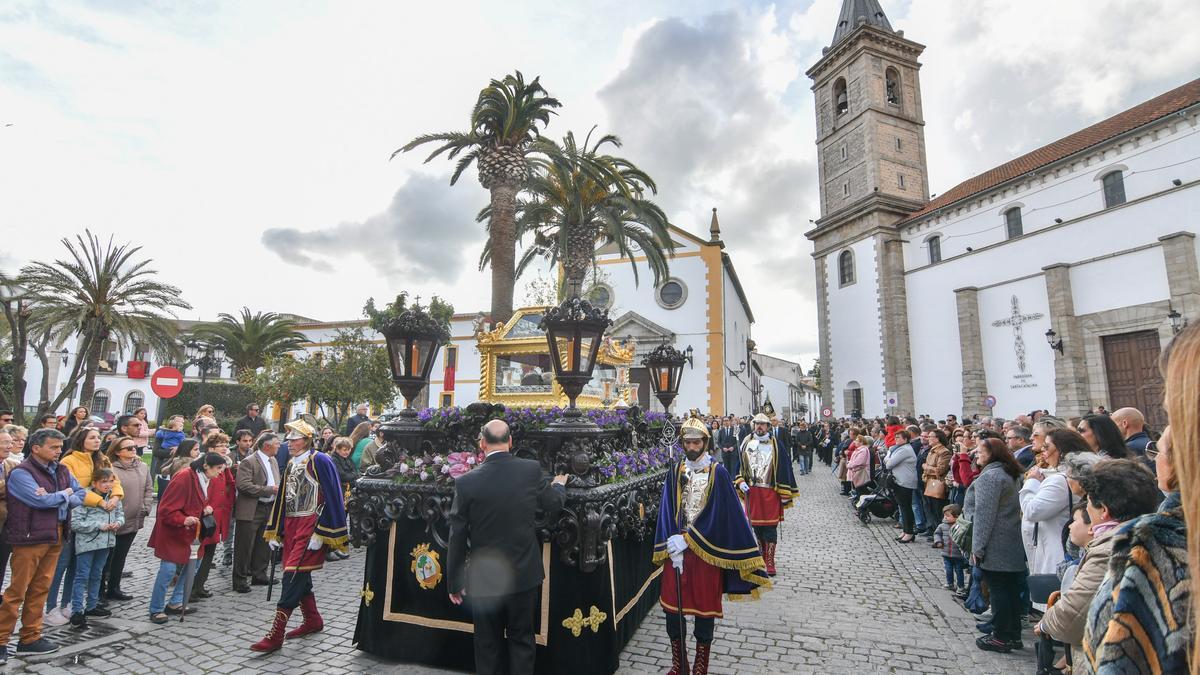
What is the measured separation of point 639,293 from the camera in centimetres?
3114

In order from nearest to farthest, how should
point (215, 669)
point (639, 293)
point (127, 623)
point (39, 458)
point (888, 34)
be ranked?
1. point (215, 669)
2. point (39, 458)
3. point (127, 623)
4. point (639, 293)
5. point (888, 34)

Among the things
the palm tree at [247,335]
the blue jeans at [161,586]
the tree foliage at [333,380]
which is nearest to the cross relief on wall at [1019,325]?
the tree foliage at [333,380]

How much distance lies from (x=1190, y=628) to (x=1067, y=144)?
105 feet

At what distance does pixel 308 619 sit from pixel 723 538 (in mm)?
4261

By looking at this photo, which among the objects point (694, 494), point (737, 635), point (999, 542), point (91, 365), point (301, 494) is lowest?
point (737, 635)

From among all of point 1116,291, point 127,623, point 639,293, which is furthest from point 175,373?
point 1116,291

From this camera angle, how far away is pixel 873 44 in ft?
111

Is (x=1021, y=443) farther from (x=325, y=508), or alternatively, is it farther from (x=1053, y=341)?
(x=1053, y=341)

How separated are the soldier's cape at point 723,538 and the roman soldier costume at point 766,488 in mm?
3156

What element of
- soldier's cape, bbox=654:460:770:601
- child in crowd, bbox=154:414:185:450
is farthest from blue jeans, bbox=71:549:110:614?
soldier's cape, bbox=654:460:770:601

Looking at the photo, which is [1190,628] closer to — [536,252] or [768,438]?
[768,438]

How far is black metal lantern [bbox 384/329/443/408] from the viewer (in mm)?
6215

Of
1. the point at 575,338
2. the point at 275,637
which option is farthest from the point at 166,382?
the point at 575,338

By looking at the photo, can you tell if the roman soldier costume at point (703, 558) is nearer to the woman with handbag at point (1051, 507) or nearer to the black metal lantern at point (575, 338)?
the black metal lantern at point (575, 338)
